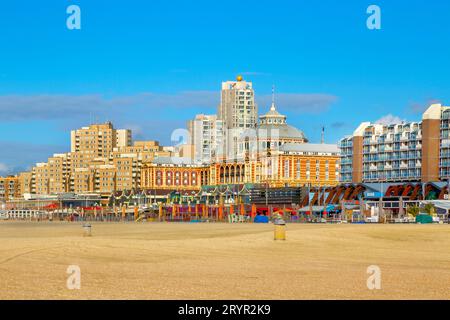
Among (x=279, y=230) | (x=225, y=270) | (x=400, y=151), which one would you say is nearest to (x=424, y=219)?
(x=400, y=151)

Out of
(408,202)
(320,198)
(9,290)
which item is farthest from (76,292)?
(320,198)

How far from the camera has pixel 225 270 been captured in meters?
31.8

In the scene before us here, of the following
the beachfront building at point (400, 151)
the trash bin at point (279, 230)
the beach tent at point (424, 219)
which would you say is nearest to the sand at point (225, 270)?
the trash bin at point (279, 230)

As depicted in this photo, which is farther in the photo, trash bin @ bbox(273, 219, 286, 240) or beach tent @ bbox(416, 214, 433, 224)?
beach tent @ bbox(416, 214, 433, 224)

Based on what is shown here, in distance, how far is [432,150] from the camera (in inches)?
6437

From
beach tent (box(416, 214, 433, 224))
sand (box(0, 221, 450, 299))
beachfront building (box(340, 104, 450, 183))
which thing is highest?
beachfront building (box(340, 104, 450, 183))

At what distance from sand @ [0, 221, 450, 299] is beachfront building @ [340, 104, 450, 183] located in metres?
115

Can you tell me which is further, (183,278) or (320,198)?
(320,198)

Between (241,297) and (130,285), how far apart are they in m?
4.10

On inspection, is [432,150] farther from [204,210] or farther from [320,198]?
[204,210]

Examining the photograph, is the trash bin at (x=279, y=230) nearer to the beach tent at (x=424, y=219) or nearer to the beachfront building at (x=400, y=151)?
the beach tent at (x=424, y=219)

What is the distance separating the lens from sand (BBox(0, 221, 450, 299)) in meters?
25.2

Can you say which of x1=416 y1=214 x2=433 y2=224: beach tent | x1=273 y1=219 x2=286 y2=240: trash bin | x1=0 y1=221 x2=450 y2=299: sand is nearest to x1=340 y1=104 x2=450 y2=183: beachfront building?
x1=416 y1=214 x2=433 y2=224: beach tent

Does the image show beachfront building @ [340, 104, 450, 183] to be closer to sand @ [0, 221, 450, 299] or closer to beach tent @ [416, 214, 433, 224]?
beach tent @ [416, 214, 433, 224]
